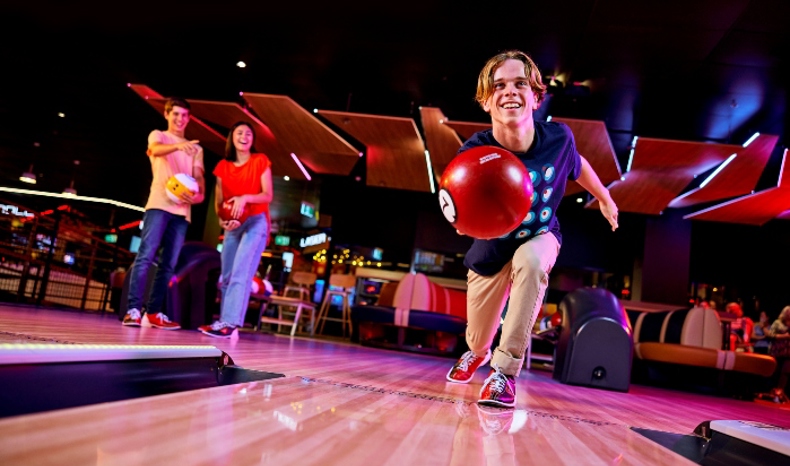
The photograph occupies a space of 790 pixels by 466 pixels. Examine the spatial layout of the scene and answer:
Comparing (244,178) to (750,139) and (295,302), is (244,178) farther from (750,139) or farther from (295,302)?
(750,139)

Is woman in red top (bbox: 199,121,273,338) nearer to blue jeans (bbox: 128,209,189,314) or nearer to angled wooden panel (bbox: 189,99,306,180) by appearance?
blue jeans (bbox: 128,209,189,314)

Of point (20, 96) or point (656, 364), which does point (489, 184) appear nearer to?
point (656, 364)

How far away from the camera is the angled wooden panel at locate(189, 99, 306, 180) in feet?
26.5

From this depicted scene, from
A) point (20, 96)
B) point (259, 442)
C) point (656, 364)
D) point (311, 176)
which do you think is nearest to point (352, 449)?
point (259, 442)

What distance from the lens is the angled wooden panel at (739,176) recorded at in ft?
24.7

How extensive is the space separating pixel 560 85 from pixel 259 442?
21.1 feet

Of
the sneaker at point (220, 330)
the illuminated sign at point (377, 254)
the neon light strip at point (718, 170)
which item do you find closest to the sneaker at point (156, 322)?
the sneaker at point (220, 330)

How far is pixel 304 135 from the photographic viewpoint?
9.05 m

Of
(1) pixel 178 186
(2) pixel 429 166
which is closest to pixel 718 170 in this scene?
(2) pixel 429 166

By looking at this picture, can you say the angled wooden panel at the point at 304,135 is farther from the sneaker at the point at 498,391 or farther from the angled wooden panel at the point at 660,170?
the sneaker at the point at 498,391

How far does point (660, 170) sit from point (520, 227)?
744 cm

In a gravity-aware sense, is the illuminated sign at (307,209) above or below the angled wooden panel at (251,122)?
below

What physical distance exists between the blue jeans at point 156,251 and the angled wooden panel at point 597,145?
500 centimetres

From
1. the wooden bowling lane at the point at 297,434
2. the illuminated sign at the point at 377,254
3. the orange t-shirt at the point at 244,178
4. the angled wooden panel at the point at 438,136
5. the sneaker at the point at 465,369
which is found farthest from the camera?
the illuminated sign at the point at 377,254
